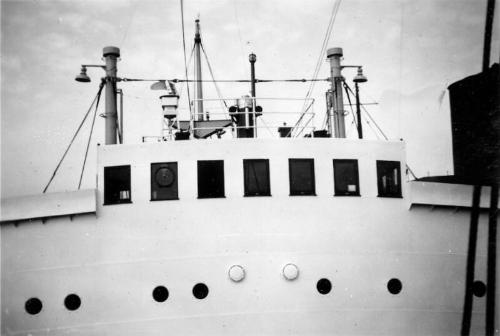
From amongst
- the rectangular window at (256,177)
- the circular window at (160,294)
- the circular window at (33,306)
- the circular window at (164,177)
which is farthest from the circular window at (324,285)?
the circular window at (33,306)

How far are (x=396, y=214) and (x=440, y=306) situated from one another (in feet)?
7.05

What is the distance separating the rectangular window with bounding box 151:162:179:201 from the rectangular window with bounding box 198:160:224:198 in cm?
54

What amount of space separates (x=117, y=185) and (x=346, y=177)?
16.3ft

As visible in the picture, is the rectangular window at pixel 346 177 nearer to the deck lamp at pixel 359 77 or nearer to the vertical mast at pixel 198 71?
the deck lamp at pixel 359 77

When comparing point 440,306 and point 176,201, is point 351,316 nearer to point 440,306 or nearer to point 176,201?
point 440,306

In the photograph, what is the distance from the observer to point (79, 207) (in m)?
11.8

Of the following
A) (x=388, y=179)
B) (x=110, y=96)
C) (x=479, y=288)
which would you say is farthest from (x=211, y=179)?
(x=479, y=288)

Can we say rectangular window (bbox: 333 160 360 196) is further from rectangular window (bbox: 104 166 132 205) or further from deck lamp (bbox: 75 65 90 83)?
deck lamp (bbox: 75 65 90 83)

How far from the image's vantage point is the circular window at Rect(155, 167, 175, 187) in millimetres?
12094

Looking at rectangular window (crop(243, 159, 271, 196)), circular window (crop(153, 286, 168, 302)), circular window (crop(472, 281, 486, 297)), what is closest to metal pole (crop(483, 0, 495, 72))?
rectangular window (crop(243, 159, 271, 196))

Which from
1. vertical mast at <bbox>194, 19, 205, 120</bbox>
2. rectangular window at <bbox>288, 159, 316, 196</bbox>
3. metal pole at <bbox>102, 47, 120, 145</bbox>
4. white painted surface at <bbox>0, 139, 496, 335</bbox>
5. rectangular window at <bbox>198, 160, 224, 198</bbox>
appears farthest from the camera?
vertical mast at <bbox>194, 19, 205, 120</bbox>

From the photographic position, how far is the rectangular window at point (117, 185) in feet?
39.8

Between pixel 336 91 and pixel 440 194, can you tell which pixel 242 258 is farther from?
pixel 336 91

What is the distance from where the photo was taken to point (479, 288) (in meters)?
12.3
